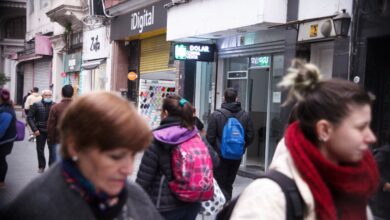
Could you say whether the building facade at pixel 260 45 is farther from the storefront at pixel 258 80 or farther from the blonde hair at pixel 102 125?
the blonde hair at pixel 102 125

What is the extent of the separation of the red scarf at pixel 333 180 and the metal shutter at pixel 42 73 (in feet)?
89.9

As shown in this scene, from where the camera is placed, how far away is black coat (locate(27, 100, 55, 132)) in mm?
9625

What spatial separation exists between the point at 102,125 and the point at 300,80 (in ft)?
2.74

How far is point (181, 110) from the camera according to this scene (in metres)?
4.34

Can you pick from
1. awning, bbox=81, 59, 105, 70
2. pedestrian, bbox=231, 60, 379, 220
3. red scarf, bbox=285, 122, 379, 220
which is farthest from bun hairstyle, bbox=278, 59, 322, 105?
awning, bbox=81, 59, 105, 70

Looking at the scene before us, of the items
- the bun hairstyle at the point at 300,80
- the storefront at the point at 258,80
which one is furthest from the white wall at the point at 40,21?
the bun hairstyle at the point at 300,80

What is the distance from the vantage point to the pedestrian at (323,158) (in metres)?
1.98

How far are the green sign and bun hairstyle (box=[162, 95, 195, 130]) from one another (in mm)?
6378

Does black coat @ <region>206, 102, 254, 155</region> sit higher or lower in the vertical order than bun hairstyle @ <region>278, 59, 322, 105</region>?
lower

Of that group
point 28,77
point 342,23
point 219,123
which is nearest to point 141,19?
point 342,23

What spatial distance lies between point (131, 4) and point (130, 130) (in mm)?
14620

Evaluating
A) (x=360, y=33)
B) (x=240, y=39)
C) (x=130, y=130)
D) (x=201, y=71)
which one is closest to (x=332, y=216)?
(x=130, y=130)

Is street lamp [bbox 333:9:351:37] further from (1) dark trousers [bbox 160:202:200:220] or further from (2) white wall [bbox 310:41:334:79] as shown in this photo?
(1) dark trousers [bbox 160:202:200:220]

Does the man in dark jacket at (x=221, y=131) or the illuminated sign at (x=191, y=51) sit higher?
the illuminated sign at (x=191, y=51)
